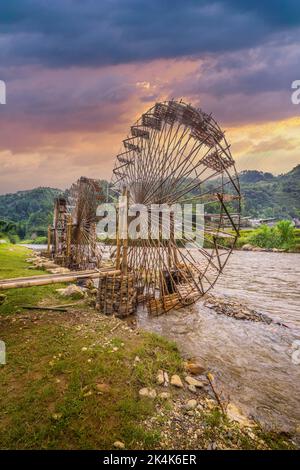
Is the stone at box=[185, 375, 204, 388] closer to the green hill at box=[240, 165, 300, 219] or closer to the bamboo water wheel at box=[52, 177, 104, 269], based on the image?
the bamboo water wheel at box=[52, 177, 104, 269]

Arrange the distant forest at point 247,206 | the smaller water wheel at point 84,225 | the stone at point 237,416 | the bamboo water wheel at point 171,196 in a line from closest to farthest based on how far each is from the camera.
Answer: the stone at point 237,416 → the bamboo water wheel at point 171,196 → the smaller water wheel at point 84,225 → the distant forest at point 247,206

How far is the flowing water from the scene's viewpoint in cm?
487

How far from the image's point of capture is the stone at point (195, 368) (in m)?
5.59

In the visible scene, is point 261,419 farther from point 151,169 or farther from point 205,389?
point 151,169

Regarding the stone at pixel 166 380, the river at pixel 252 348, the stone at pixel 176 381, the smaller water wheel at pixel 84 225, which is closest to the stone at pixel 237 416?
the river at pixel 252 348

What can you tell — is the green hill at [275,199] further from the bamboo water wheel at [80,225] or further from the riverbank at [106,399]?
the riverbank at [106,399]

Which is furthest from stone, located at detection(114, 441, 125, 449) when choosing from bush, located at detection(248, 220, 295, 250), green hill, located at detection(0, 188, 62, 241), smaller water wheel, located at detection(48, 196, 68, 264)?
green hill, located at detection(0, 188, 62, 241)

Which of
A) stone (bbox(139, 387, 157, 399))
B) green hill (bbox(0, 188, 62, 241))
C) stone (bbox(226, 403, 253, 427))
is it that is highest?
green hill (bbox(0, 188, 62, 241))

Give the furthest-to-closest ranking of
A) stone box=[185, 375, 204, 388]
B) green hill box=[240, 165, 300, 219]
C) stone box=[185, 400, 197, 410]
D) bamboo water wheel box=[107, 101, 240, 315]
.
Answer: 1. green hill box=[240, 165, 300, 219]
2. bamboo water wheel box=[107, 101, 240, 315]
3. stone box=[185, 375, 204, 388]
4. stone box=[185, 400, 197, 410]

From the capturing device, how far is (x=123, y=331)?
6.92 metres

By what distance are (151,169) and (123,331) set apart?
7.34m

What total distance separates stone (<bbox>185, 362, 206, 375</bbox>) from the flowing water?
431 millimetres

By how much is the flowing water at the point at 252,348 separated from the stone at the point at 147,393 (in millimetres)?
1704
